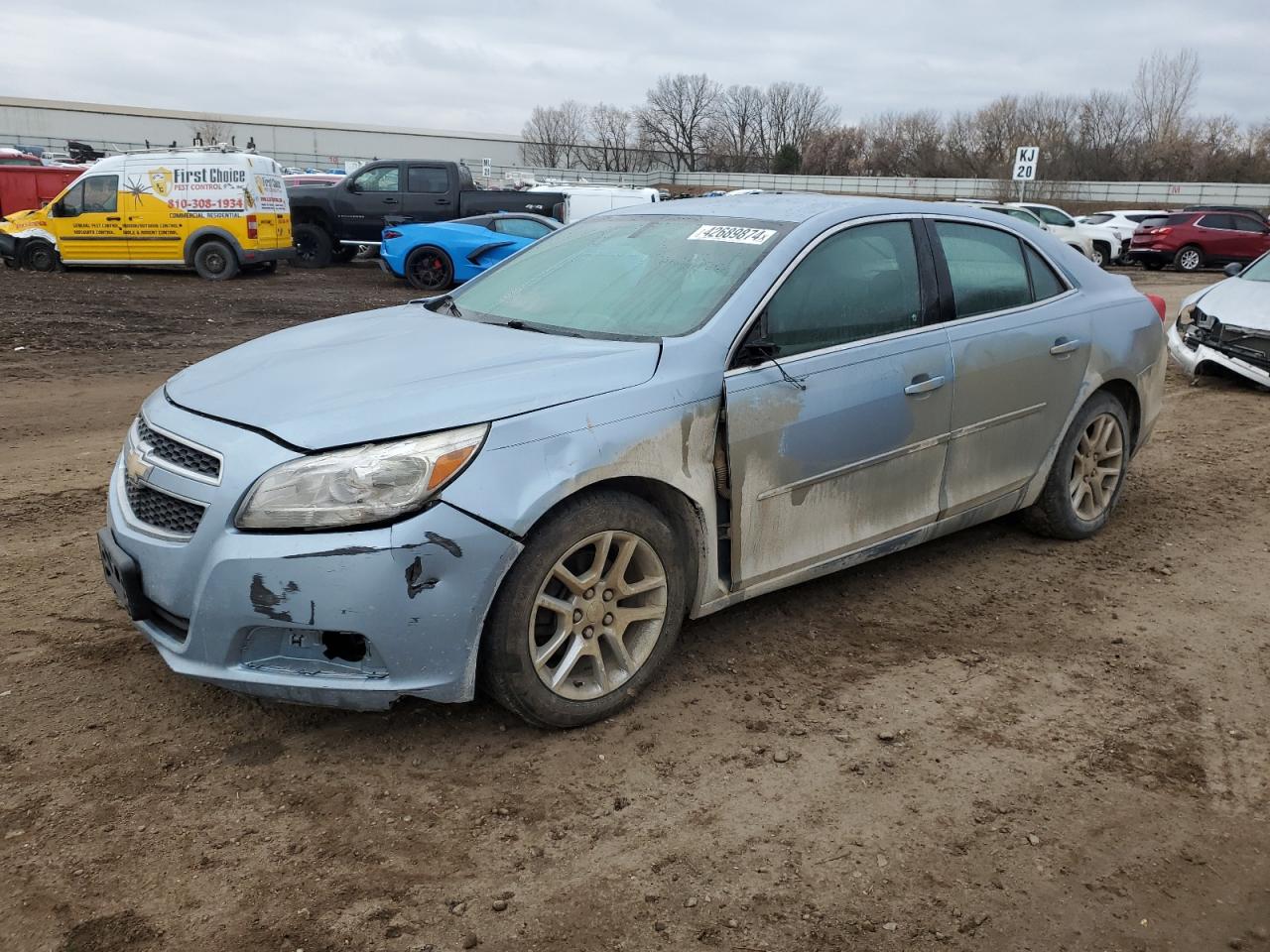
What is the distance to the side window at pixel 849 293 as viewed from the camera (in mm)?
3666

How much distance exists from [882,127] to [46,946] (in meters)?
94.7

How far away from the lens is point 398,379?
124 inches

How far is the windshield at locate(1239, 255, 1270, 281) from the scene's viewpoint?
9.71 meters

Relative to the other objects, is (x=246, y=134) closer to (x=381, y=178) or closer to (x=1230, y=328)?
(x=381, y=178)

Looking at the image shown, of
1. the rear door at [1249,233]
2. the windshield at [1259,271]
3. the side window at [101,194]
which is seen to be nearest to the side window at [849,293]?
the windshield at [1259,271]

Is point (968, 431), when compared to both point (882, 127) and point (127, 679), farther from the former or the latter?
point (882, 127)

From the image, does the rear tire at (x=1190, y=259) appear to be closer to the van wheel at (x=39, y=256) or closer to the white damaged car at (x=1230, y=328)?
the white damaged car at (x=1230, y=328)

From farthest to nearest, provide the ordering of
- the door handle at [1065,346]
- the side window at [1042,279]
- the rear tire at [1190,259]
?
the rear tire at [1190,259] → the side window at [1042,279] → the door handle at [1065,346]

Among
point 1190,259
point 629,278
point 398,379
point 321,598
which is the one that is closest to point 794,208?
point 629,278

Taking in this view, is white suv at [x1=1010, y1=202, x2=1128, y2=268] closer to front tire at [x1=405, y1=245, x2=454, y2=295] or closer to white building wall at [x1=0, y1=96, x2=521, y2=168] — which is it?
front tire at [x1=405, y1=245, x2=454, y2=295]

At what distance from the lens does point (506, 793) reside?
9.57 ft

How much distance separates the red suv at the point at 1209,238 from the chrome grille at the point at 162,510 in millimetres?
27144

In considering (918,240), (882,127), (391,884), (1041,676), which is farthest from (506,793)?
(882,127)

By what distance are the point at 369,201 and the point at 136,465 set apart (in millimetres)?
17459
